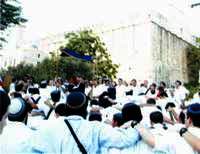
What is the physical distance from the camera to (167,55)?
1908 inches

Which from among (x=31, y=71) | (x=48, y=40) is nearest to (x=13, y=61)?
(x=48, y=40)

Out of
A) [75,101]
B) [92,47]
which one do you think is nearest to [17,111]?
[75,101]

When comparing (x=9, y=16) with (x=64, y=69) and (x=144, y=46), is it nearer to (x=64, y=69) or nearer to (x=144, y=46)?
(x=64, y=69)

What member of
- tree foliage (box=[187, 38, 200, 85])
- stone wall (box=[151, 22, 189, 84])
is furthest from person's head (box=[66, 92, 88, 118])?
tree foliage (box=[187, 38, 200, 85])

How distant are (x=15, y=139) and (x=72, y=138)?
56 centimetres

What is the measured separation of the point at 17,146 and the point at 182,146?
5.09ft

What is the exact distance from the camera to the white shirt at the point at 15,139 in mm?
3832

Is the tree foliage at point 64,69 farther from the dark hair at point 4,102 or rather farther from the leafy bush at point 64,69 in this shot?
the dark hair at point 4,102

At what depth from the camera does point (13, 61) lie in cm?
6128

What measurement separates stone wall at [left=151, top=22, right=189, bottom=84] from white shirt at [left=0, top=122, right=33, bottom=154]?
40888 mm

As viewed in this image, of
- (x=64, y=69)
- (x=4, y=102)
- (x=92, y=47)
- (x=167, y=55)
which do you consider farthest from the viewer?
(x=167, y=55)

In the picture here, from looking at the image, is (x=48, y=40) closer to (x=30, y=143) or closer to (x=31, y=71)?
(x=31, y=71)

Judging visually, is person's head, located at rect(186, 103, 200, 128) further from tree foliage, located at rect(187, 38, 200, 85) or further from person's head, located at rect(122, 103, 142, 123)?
tree foliage, located at rect(187, 38, 200, 85)

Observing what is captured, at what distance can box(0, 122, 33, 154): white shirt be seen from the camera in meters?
3.83
